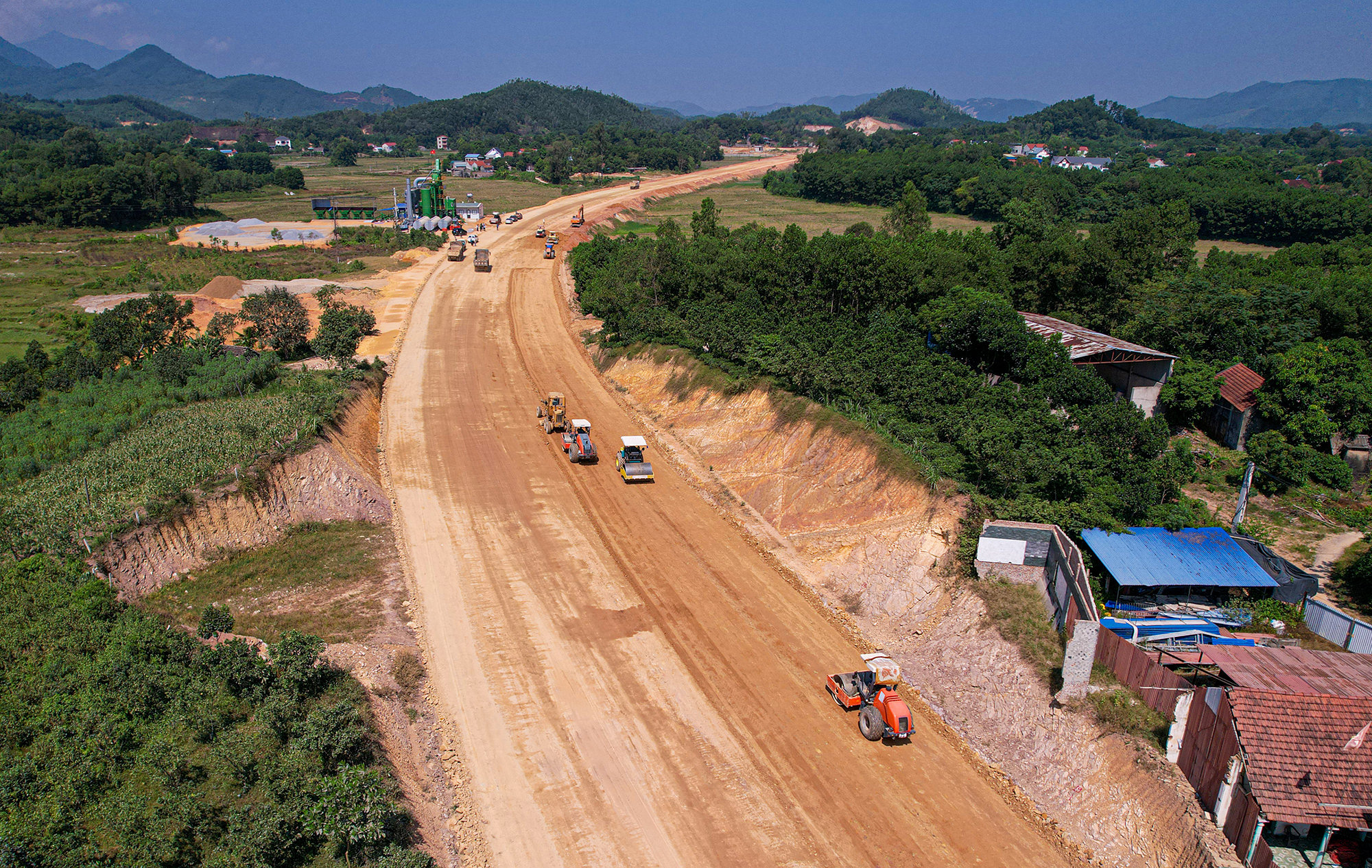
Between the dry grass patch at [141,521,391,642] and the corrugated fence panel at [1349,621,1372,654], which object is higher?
the corrugated fence panel at [1349,621,1372,654]

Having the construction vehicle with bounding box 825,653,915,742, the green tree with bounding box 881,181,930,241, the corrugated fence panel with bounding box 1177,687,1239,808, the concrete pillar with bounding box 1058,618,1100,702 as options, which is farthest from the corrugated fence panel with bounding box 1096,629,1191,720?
the green tree with bounding box 881,181,930,241

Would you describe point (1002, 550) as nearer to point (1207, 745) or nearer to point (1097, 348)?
point (1207, 745)

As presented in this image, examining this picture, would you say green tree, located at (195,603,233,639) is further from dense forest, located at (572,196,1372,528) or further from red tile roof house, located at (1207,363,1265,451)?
red tile roof house, located at (1207,363,1265,451)

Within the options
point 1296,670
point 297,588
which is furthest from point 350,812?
point 1296,670

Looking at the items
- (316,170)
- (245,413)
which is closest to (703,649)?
(245,413)

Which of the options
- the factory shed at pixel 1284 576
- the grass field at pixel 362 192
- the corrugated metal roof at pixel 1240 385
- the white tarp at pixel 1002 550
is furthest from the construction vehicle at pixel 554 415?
the grass field at pixel 362 192
